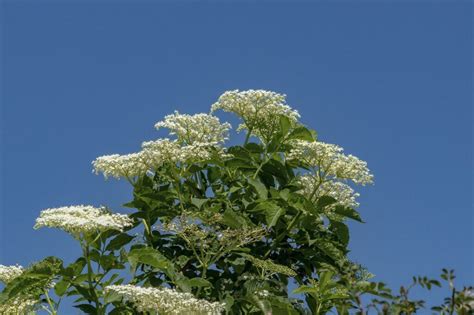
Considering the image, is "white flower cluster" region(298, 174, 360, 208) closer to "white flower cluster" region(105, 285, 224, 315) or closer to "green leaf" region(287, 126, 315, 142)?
"green leaf" region(287, 126, 315, 142)

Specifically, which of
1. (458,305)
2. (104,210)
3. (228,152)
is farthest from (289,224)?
(458,305)

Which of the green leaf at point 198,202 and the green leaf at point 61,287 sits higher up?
the green leaf at point 198,202

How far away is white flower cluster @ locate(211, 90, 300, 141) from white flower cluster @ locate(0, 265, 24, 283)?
8.78 feet

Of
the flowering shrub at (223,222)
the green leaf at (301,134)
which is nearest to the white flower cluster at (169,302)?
the flowering shrub at (223,222)

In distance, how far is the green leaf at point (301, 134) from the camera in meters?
8.20

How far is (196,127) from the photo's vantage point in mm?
8438

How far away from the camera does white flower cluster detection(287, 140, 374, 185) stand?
26.0 ft

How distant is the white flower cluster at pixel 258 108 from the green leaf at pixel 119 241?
1.79m

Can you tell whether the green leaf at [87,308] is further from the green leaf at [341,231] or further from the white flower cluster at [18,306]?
the green leaf at [341,231]

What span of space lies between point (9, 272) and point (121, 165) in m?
1.51

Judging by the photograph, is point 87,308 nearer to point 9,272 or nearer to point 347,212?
point 9,272

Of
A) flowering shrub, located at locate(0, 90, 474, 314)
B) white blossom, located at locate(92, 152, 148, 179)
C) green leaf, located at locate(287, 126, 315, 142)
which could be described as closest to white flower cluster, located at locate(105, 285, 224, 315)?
flowering shrub, located at locate(0, 90, 474, 314)

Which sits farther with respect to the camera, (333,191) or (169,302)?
(333,191)

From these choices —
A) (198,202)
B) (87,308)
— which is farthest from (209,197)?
(87,308)
